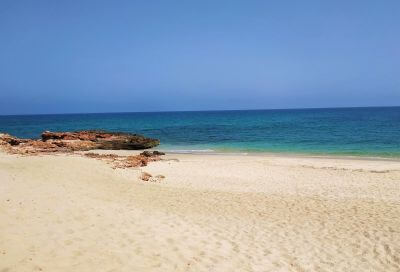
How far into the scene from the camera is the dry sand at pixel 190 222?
6.91 metres

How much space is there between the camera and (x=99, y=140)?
34.7 metres

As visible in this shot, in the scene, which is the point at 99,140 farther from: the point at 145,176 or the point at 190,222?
the point at 190,222

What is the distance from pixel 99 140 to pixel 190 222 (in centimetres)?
2671

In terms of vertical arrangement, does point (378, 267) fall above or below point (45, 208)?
below

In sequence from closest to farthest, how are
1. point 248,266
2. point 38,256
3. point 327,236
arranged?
1. point 38,256
2. point 248,266
3. point 327,236

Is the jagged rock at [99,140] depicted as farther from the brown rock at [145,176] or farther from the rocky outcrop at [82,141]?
the brown rock at [145,176]

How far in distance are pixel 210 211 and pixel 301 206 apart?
10.8 feet

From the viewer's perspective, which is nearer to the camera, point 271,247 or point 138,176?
point 271,247

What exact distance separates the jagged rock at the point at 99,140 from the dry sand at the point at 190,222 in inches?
577

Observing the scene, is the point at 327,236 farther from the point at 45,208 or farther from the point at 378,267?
the point at 45,208

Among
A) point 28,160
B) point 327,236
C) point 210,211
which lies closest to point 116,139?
point 28,160

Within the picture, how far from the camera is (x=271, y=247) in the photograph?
27.1 feet

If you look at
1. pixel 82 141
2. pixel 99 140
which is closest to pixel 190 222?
pixel 82 141

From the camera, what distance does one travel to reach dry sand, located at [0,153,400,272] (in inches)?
272
